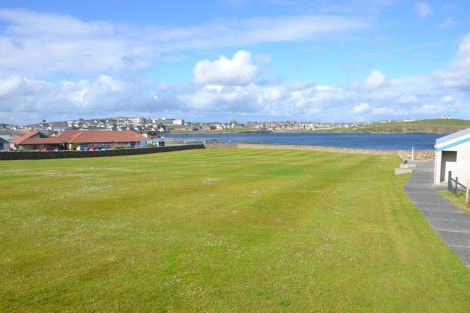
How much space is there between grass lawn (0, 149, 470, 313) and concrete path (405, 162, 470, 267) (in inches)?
18.4

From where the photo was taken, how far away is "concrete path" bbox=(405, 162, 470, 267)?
1325 centimetres

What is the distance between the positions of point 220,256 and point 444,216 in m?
11.1

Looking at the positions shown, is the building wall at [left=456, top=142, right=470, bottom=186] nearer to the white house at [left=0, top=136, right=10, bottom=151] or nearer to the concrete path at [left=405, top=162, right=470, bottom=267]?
the concrete path at [left=405, top=162, right=470, bottom=267]

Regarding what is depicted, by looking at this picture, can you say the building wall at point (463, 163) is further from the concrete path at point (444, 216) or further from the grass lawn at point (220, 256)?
the grass lawn at point (220, 256)

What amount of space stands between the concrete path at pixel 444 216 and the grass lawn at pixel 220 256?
468mm

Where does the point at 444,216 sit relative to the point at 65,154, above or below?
below

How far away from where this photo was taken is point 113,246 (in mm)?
12133

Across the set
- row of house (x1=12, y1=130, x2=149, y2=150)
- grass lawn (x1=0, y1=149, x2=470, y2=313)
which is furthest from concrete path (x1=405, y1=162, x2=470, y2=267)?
row of house (x1=12, y1=130, x2=149, y2=150)

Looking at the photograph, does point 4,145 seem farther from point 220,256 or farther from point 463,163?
point 220,256

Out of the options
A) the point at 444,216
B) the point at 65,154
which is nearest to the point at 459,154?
the point at 444,216

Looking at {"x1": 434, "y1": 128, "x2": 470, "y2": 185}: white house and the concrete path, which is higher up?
{"x1": 434, "y1": 128, "x2": 470, "y2": 185}: white house

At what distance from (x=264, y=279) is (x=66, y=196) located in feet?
47.8

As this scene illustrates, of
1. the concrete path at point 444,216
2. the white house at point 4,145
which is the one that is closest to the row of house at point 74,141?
the white house at point 4,145

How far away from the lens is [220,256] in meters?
11.5
